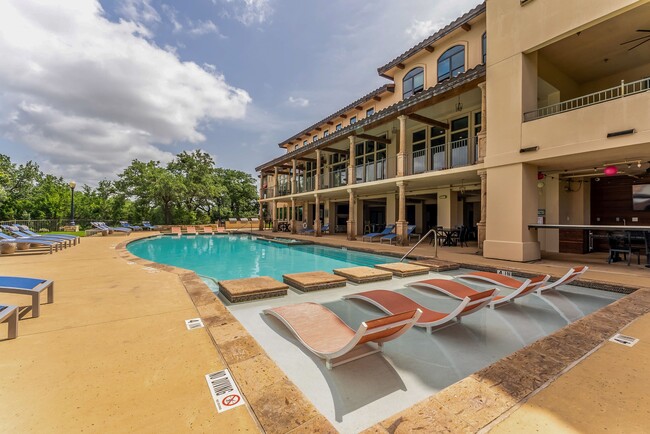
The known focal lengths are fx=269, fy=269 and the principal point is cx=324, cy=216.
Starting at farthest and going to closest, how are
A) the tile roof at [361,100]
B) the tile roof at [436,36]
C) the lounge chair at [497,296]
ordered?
the tile roof at [361,100] < the tile roof at [436,36] < the lounge chair at [497,296]

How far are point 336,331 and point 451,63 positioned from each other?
46.5 ft

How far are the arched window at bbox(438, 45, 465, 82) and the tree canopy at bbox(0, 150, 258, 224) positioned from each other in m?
23.1

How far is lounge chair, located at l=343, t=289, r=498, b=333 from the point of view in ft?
10.9

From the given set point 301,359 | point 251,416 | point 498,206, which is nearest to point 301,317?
point 301,359

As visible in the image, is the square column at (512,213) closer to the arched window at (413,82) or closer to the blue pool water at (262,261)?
the blue pool water at (262,261)

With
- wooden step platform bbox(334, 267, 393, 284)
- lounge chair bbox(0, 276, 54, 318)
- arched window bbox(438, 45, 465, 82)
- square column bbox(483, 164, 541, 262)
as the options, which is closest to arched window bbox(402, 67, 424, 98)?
arched window bbox(438, 45, 465, 82)

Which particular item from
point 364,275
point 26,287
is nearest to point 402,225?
point 364,275

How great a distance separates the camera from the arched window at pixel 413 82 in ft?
46.6

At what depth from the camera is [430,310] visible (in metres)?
3.90

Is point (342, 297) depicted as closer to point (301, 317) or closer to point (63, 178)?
point (301, 317)

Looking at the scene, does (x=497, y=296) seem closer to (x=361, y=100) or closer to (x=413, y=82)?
(x=413, y=82)

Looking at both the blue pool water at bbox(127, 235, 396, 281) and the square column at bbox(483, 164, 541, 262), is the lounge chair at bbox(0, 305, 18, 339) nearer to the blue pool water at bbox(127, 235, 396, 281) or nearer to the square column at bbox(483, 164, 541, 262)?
the blue pool water at bbox(127, 235, 396, 281)

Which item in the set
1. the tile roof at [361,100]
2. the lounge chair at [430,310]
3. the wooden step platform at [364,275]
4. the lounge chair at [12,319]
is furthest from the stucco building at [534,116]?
the lounge chair at [12,319]

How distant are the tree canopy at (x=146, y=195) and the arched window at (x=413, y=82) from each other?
21001 millimetres
